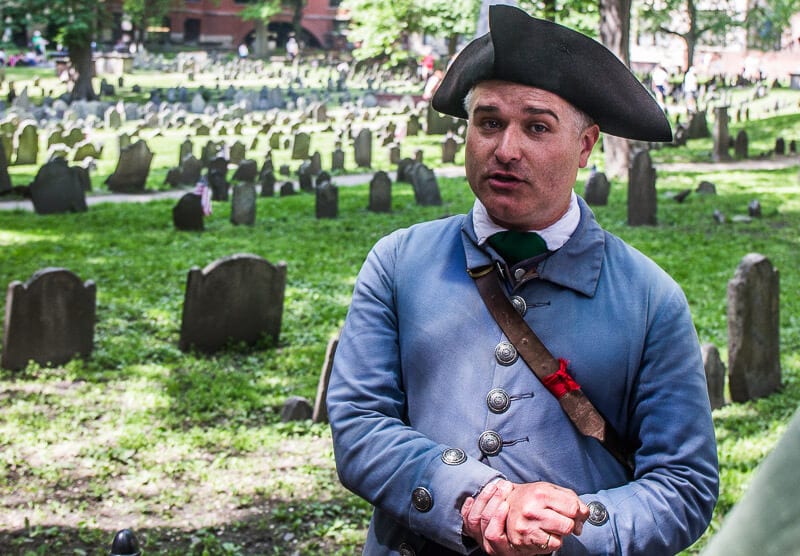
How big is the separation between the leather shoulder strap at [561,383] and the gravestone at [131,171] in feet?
51.5

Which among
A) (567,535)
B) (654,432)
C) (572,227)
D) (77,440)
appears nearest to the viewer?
(567,535)

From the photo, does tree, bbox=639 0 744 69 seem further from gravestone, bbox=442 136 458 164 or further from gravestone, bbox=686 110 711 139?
gravestone, bbox=442 136 458 164

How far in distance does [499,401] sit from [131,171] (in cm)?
1586

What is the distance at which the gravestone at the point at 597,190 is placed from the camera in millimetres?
16844

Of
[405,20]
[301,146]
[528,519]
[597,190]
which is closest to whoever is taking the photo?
[528,519]

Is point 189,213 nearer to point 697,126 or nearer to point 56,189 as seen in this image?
point 56,189

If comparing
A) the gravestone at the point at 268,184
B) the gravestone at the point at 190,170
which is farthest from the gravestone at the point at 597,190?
the gravestone at the point at 190,170

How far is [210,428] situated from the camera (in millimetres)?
Result: 7191

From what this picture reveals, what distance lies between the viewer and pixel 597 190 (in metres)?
16.9

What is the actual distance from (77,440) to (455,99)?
4.94 metres

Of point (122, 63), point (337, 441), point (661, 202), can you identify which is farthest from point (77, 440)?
point (122, 63)

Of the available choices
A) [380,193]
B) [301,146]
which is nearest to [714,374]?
[380,193]

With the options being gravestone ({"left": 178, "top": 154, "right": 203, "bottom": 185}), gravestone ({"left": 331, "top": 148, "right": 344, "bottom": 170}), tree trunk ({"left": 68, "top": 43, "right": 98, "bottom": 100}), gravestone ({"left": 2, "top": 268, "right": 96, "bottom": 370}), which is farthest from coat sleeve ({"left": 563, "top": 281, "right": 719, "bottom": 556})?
tree trunk ({"left": 68, "top": 43, "right": 98, "bottom": 100})

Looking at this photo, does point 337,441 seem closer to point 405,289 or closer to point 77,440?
point 405,289
